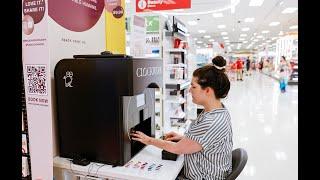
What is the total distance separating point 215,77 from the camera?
1.68 metres

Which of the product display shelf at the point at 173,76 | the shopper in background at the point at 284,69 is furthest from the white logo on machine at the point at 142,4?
the shopper in background at the point at 284,69

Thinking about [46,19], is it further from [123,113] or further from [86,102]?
[123,113]

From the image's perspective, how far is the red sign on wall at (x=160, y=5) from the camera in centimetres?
544

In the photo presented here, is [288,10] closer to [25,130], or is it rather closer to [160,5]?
[160,5]

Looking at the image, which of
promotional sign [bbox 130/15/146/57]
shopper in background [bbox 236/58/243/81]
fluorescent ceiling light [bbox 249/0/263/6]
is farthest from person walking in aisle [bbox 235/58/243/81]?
promotional sign [bbox 130/15/146/57]

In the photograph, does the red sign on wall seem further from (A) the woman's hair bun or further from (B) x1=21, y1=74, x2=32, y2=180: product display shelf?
(B) x1=21, y1=74, x2=32, y2=180: product display shelf

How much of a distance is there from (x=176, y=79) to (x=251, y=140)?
1.72 metres

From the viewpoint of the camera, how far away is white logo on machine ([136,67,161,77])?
5.15 ft

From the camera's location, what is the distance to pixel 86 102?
5.43 ft


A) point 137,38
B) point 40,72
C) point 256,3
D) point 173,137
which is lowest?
point 173,137

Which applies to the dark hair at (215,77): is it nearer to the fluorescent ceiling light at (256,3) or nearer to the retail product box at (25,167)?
the retail product box at (25,167)

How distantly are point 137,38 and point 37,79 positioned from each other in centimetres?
269

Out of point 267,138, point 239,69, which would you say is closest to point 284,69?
point 239,69
